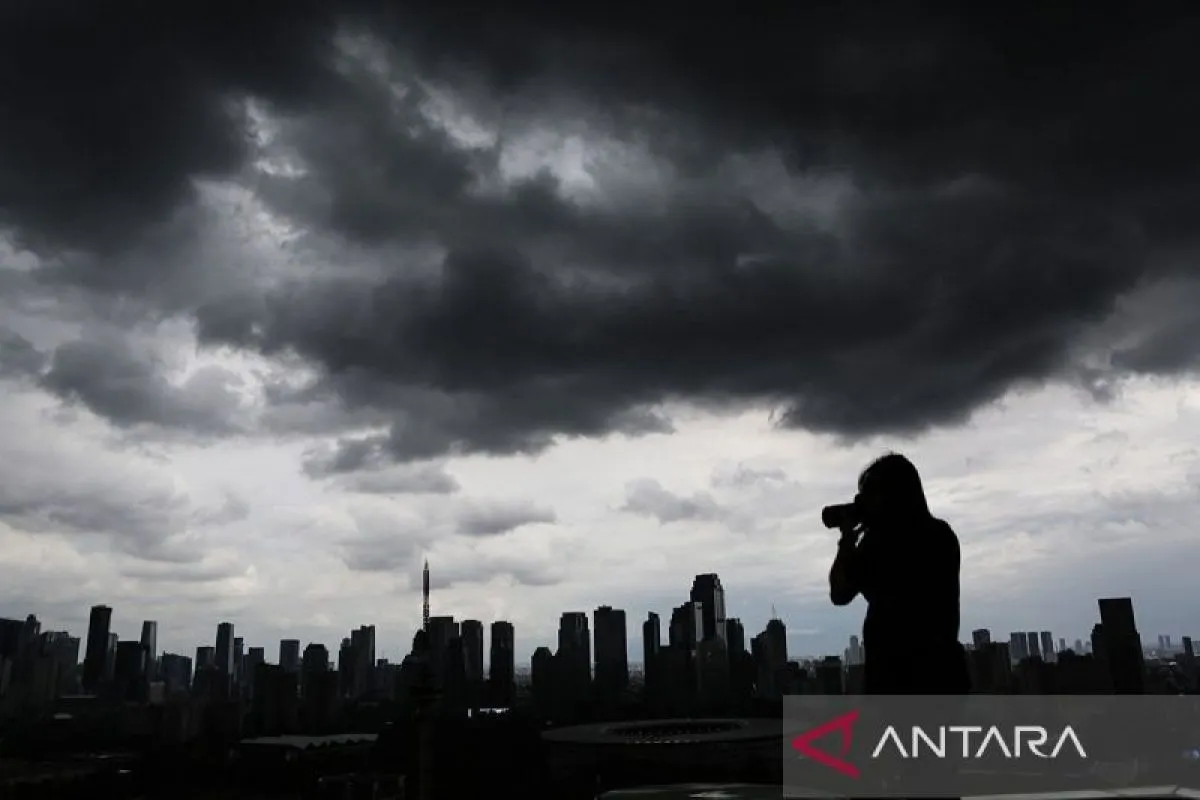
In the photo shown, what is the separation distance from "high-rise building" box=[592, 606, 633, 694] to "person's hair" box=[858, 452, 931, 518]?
413 feet

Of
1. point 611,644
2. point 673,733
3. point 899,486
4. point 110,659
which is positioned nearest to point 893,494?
point 899,486

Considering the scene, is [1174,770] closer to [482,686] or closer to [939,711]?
[939,711]

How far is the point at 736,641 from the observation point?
12344cm

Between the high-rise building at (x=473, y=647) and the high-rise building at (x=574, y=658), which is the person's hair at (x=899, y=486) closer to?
the high-rise building at (x=574, y=658)

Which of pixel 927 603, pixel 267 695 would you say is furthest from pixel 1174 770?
pixel 267 695

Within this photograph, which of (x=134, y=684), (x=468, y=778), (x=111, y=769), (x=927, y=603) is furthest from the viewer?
(x=134, y=684)

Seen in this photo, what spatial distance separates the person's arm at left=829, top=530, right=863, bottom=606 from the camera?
465cm

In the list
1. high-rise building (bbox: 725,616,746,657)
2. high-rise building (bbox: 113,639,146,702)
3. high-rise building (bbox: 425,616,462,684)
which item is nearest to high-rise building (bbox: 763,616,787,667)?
high-rise building (bbox: 725,616,746,657)

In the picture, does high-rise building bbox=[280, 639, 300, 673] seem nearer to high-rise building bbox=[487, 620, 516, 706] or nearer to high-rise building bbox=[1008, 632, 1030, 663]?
high-rise building bbox=[487, 620, 516, 706]

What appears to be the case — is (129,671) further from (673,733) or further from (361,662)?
(673,733)

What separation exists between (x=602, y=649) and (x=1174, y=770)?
445 feet

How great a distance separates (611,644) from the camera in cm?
13912

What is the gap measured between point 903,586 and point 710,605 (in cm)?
13940

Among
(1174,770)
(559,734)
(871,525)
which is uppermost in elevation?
(871,525)
